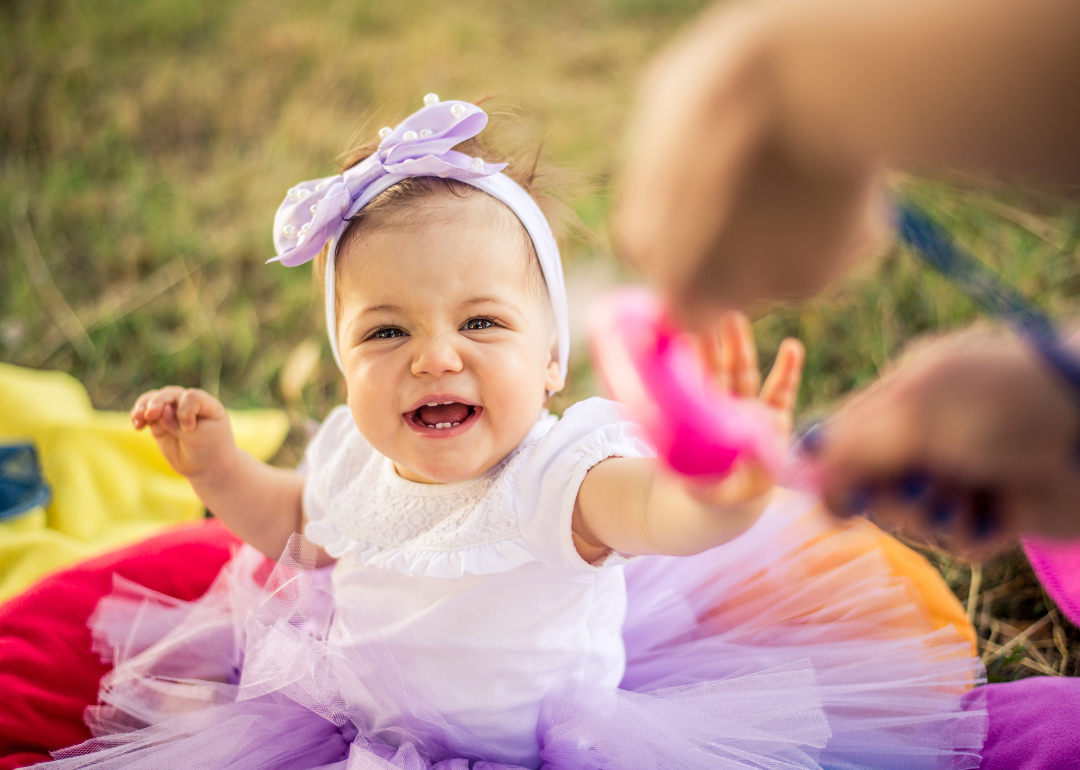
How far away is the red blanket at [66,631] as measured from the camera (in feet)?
3.95

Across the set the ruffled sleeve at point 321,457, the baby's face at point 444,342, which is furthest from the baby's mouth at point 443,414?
the ruffled sleeve at point 321,457

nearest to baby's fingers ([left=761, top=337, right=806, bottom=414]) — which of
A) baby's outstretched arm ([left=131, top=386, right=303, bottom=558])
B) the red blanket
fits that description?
baby's outstretched arm ([left=131, top=386, right=303, bottom=558])

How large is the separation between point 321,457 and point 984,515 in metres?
1.00

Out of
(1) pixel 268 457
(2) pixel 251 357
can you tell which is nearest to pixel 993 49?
(1) pixel 268 457

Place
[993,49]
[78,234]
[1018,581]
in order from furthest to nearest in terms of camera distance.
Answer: [78,234]
[1018,581]
[993,49]

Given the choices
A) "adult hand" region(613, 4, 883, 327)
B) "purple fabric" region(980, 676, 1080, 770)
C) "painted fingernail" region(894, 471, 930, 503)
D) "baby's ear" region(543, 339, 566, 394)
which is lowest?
"purple fabric" region(980, 676, 1080, 770)

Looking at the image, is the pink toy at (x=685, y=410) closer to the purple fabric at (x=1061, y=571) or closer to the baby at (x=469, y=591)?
the baby at (x=469, y=591)

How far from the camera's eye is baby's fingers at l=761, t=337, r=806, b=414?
0.66 metres

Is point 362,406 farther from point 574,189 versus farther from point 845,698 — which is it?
point 845,698

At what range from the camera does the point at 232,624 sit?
4.18ft

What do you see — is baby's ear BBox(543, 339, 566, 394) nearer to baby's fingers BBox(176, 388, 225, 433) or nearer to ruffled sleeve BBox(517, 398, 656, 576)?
ruffled sleeve BBox(517, 398, 656, 576)

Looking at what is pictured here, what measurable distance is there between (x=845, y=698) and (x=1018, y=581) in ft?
2.05

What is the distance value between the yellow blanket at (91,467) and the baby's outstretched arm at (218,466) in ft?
1.65

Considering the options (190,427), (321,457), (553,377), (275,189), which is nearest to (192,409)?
(190,427)
